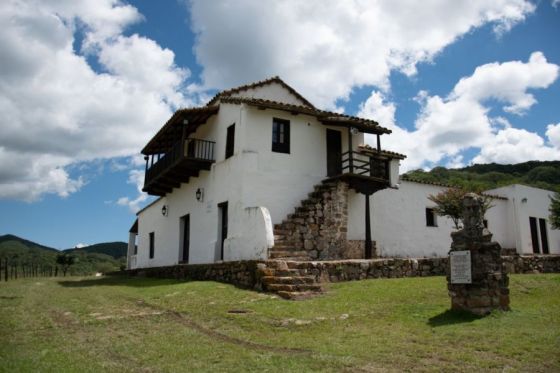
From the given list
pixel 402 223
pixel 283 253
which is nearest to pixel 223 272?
pixel 283 253

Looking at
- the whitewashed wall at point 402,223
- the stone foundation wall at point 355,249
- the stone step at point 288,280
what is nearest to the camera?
the stone step at point 288,280

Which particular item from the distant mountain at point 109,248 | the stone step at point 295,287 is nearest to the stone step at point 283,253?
the stone step at point 295,287

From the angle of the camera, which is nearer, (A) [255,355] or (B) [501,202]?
(A) [255,355]

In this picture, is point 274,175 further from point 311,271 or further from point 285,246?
point 311,271

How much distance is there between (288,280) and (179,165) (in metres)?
8.71

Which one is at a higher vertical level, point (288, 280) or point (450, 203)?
point (450, 203)

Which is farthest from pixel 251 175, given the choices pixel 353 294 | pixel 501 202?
pixel 501 202

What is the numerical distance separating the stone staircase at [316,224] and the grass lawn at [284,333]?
3842 millimetres

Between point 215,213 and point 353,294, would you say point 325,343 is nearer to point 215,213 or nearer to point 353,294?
point 353,294

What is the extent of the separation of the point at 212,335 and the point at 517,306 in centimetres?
616

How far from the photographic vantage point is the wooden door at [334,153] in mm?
18250

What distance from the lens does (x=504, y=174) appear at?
46.2m

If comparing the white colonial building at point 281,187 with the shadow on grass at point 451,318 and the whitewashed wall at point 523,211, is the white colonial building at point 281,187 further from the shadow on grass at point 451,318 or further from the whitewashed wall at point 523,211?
→ the shadow on grass at point 451,318

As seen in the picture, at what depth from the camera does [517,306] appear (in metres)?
9.31
